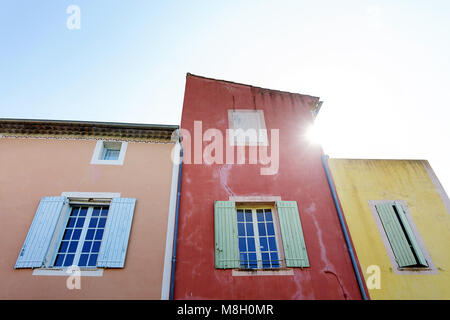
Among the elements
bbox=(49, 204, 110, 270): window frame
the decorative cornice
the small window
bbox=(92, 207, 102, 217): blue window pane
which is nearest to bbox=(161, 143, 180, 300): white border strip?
the decorative cornice

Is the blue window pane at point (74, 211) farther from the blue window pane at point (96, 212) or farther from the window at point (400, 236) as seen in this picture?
the window at point (400, 236)

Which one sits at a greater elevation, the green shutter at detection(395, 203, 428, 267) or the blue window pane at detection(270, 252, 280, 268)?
the green shutter at detection(395, 203, 428, 267)

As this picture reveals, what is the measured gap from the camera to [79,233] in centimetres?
643

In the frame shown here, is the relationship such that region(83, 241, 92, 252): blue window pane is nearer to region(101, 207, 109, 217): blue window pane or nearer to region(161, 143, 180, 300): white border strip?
region(101, 207, 109, 217): blue window pane

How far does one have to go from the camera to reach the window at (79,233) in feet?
19.5

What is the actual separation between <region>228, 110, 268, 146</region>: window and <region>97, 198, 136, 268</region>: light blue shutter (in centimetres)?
317

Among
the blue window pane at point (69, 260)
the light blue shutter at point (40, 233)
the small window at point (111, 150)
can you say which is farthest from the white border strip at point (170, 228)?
the light blue shutter at point (40, 233)

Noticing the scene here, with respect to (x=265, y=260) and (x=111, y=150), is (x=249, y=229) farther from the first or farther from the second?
(x=111, y=150)

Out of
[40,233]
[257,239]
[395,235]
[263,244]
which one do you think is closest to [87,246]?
[40,233]

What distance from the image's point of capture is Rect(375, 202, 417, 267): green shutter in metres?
6.62

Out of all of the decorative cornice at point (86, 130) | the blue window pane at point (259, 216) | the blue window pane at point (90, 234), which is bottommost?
the blue window pane at point (90, 234)

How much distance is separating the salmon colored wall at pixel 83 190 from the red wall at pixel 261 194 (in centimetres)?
54
